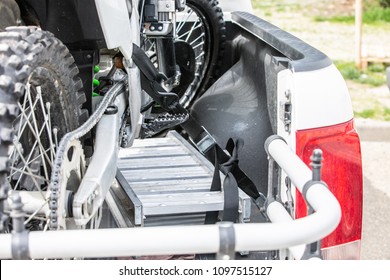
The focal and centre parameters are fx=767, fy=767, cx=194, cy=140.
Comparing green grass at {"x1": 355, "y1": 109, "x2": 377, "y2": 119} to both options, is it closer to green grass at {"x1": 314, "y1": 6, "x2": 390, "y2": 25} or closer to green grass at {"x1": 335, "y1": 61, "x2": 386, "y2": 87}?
green grass at {"x1": 335, "y1": 61, "x2": 386, "y2": 87}

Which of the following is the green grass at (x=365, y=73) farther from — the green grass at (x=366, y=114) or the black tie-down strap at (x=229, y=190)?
the black tie-down strap at (x=229, y=190)

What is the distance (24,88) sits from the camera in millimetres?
1906

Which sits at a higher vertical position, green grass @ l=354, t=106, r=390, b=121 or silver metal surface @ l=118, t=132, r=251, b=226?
silver metal surface @ l=118, t=132, r=251, b=226

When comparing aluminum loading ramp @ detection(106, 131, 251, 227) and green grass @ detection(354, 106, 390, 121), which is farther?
green grass @ detection(354, 106, 390, 121)

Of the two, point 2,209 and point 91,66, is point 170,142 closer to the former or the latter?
point 91,66

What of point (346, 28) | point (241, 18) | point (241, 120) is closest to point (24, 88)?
point (241, 120)

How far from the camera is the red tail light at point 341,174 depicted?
2449mm

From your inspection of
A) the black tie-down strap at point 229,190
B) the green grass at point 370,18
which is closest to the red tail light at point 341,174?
the black tie-down strap at point 229,190

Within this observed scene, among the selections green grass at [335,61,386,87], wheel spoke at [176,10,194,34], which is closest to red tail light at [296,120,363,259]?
wheel spoke at [176,10,194,34]

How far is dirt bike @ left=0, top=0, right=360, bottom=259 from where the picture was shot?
1643 mm

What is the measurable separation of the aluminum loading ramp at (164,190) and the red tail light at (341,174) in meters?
0.29

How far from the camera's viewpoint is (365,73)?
31.8 ft

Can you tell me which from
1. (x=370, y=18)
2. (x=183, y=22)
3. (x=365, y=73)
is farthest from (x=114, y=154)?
(x=370, y=18)

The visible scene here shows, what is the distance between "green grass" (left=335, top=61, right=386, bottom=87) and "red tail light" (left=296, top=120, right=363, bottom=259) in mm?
6814
